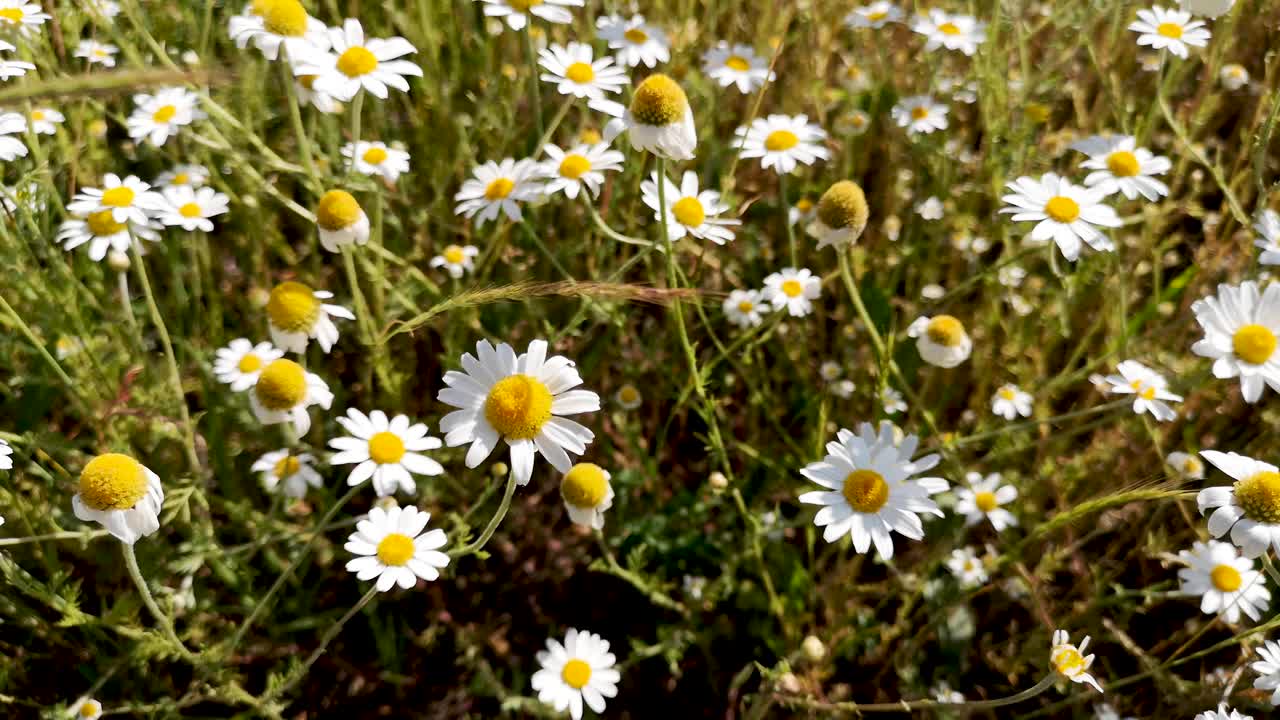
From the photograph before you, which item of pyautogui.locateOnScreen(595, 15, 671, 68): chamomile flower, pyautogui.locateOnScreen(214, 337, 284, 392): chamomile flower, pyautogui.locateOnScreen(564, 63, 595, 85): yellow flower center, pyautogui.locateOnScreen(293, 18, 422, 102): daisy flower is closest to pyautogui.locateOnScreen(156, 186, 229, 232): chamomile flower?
pyautogui.locateOnScreen(214, 337, 284, 392): chamomile flower

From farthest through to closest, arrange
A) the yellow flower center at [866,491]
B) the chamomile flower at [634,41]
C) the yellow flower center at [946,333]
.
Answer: the chamomile flower at [634,41], the yellow flower center at [946,333], the yellow flower center at [866,491]

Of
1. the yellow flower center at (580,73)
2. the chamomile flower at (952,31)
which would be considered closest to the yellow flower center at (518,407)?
the yellow flower center at (580,73)

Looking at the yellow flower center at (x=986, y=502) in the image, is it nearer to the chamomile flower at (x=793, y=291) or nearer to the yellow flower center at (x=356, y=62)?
the chamomile flower at (x=793, y=291)

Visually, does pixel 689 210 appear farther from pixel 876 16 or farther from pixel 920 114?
pixel 876 16

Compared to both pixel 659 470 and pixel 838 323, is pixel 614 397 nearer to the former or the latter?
pixel 659 470

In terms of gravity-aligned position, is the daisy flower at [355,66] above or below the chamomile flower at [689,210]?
above

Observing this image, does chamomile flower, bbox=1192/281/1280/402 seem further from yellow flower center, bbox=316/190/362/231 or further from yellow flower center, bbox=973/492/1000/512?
yellow flower center, bbox=316/190/362/231

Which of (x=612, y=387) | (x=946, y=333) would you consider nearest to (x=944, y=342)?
(x=946, y=333)
